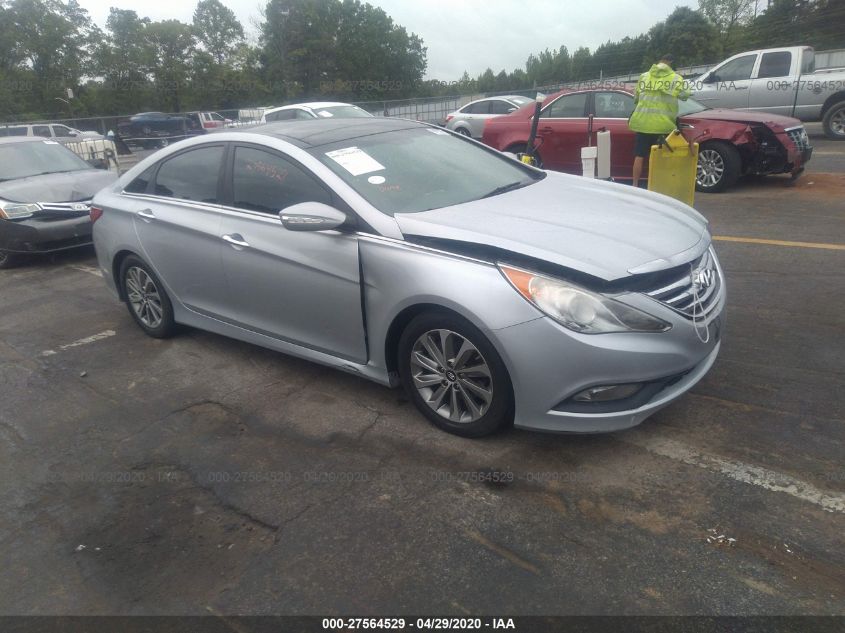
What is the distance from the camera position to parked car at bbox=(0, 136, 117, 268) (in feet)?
26.7

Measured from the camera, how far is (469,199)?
13.2 ft

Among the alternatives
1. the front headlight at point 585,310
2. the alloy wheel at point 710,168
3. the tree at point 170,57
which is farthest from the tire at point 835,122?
the tree at point 170,57

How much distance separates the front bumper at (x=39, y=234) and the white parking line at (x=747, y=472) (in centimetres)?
741

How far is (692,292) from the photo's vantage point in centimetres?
328

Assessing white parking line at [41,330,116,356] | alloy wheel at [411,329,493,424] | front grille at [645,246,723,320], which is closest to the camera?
front grille at [645,246,723,320]

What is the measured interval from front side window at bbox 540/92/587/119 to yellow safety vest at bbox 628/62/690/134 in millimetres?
1715

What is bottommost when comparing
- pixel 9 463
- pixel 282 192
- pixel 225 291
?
pixel 9 463

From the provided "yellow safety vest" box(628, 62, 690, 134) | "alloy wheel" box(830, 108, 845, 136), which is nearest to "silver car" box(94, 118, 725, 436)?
"yellow safety vest" box(628, 62, 690, 134)

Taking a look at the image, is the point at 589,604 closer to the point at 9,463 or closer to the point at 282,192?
the point at 282,192

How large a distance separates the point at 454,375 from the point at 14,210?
23.3 feet

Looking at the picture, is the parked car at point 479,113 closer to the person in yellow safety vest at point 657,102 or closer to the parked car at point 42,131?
the person in yellow safety vest at point 657,102

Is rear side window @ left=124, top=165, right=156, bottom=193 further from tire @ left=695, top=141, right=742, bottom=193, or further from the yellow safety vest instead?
tire @ left=695, top=141, right=742, bottom=193

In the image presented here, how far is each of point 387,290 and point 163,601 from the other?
1741 mm

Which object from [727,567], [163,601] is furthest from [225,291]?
[727,567]
